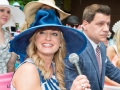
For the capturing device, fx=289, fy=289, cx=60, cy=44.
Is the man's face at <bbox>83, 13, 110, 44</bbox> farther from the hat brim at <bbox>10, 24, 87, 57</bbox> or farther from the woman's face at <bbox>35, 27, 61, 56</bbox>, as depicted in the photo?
the woman's face at <bbox>35, 27, 61, 56</bbox>

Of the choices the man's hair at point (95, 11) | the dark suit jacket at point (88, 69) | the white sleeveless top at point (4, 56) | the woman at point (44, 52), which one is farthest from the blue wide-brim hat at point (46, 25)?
the white sleeveless top at point (4, 56)

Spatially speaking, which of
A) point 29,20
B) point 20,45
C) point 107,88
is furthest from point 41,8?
point 107,88

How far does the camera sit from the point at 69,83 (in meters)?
2.54

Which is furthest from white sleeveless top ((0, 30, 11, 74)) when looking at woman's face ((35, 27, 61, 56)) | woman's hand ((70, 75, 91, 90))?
woman's hand ((70, 75, 91, 90))

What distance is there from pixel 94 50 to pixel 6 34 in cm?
119

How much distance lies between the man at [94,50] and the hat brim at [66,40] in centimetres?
22

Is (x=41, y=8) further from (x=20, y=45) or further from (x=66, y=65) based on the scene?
(x=66, y=65)

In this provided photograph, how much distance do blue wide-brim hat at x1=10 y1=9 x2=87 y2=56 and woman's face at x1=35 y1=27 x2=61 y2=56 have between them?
0.18ft

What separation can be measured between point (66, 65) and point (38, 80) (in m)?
0.66

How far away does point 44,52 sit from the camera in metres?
2.12

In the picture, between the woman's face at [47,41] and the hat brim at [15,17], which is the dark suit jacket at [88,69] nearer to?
the woman's face at [47,41]

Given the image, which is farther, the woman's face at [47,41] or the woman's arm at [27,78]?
the woman's face at [47,41]

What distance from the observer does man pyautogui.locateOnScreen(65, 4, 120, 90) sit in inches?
103

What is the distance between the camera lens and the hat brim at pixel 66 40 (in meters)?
2.16
